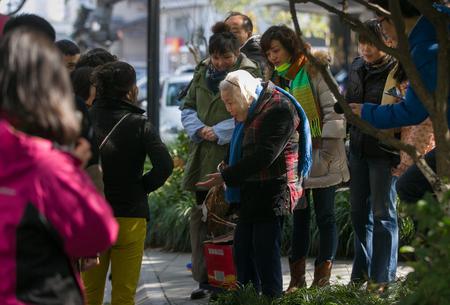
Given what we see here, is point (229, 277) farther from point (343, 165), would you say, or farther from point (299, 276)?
point (343, 165)

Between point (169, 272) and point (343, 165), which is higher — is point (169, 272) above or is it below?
below

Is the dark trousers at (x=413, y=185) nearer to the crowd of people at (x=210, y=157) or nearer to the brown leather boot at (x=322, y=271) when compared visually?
the crowd of people at (x=210, y=157)

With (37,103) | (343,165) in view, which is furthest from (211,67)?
(37,103)

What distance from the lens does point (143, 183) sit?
6074 mm

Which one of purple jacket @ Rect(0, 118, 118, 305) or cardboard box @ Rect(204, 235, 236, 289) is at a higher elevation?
purple jacket @ Rect(0, 118, 118, 305)

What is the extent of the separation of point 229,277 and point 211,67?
156 cm

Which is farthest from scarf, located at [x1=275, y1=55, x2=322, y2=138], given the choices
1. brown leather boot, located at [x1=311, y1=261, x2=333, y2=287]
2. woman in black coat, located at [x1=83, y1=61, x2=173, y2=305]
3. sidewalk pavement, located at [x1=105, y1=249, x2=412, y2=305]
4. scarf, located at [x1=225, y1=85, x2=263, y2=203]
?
woman in black coat, located at [x1=83, y1=61, x2=173, y2=305]

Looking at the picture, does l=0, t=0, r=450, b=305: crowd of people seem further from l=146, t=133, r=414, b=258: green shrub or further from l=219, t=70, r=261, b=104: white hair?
l=146, t=133, r=414, b=258: green shrub

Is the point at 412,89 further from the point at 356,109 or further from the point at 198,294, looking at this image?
the point at 198,294

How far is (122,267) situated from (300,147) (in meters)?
1.42

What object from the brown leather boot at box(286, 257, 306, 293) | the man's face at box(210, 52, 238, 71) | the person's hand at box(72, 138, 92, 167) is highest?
the man's face at box(210, 52, 238, 71)

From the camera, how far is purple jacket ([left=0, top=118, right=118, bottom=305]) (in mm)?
3111

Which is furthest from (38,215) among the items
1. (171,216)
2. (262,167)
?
(171,216)

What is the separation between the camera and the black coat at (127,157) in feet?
19.5
